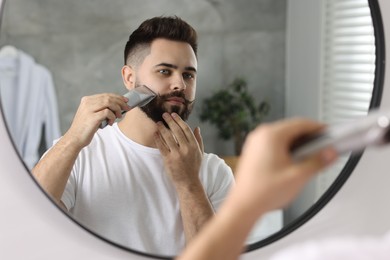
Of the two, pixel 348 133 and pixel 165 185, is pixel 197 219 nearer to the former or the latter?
pixel 165 185

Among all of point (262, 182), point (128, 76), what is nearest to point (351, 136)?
point (262, 182)

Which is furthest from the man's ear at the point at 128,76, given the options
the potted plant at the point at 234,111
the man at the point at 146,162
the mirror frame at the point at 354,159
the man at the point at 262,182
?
the man at the point at 262,182

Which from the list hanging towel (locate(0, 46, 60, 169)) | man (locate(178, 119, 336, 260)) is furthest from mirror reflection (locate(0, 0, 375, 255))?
man (locate(178, 119, 336, 260))

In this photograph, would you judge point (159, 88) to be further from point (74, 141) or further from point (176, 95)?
point (74, 141)

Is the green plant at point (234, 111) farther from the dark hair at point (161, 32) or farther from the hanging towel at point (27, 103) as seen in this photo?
the hanging towel at point (27, 103)

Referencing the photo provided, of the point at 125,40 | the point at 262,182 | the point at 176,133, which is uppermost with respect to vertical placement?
the point at 125,40

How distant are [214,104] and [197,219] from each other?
0.16 metres

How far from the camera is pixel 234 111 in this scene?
0.95 m

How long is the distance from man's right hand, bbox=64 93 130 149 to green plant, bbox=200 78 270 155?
121 millimetres

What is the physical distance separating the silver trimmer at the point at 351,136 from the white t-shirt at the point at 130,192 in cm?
50

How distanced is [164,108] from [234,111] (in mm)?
104

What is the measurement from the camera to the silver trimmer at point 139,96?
0.91 m

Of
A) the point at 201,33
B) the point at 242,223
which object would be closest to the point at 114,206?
the point at 201,33

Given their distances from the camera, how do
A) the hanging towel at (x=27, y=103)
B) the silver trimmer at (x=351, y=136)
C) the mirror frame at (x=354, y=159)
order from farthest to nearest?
the mirror frame at (x=354, y=159), the hanging towel at (x=27, y=103), the silver trimmer at (x=351, y=136)
